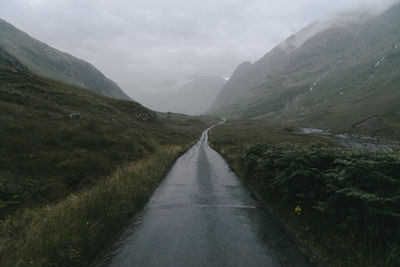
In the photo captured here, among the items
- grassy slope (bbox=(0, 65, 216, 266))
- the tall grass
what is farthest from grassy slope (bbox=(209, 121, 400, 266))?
grassy slope (bbox=(0, 65, 216, 266))

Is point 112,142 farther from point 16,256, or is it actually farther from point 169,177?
point 16,256

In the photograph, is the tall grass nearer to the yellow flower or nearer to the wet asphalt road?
the wet asphalt road

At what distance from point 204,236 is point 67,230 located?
4230 mm

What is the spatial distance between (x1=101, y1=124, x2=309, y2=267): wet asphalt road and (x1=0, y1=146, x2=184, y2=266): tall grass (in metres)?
0.59

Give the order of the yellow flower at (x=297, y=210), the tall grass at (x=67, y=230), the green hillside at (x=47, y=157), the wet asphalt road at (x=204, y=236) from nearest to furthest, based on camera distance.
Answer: the tall grass at (x=67, y=230)
the wet asphalt road at (x=204, y=236)
the yellow flower at (x=297, y=210)
the green hillside at (x=47, y=157)

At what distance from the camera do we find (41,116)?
2027cm

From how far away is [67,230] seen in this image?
6098 millimetres

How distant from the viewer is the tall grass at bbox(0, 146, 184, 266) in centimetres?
523

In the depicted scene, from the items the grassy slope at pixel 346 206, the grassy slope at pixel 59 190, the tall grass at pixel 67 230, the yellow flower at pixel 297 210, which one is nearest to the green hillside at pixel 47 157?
the grassy slope at pixel 59 190

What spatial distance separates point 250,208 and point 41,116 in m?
20.5

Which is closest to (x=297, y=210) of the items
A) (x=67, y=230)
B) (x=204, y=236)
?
(x=204, y=236)

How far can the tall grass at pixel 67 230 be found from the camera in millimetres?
5227

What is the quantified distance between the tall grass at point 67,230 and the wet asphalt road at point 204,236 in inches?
23.4

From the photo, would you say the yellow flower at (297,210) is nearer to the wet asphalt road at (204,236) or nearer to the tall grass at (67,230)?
the wet asphalt road at (204,236)
